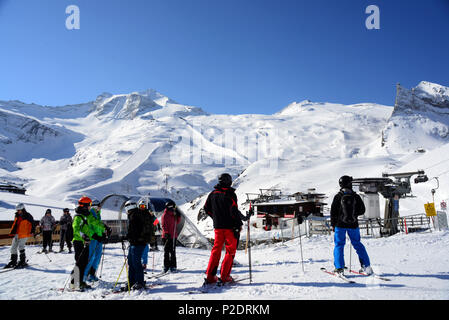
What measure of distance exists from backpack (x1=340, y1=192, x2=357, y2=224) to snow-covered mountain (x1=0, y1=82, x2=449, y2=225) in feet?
158

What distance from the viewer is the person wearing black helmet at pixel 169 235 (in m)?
7.46

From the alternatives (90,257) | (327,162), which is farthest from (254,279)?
(327,162)

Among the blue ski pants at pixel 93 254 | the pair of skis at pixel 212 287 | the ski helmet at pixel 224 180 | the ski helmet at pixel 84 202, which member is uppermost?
the ski helmet at pixel 224 180

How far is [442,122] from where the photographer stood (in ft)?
447

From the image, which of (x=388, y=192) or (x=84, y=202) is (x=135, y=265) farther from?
(x=388, y=192)

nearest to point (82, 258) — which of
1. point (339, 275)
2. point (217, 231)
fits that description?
point (217, 231)

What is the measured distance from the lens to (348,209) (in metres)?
5.09

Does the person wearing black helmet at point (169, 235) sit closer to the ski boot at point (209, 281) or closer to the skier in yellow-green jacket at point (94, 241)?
the skier in yellow-green jacket at point (94, 241)

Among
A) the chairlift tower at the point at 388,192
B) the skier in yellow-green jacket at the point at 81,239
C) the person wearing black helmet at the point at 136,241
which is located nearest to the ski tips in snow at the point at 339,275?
the person wearing black helmet at the point at 136,241

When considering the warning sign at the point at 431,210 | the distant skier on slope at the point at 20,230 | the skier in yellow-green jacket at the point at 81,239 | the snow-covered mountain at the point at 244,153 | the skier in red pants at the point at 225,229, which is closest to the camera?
the skier in red pants at the point at 225,229

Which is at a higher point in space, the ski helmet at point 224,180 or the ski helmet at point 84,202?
the ski helmet at point 224,180

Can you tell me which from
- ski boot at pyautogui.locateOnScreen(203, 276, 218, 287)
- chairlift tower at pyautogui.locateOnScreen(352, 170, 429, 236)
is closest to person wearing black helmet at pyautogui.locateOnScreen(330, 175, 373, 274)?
ski boot at pyautogui.locateOnScreen(203, 276, 218, 287)
